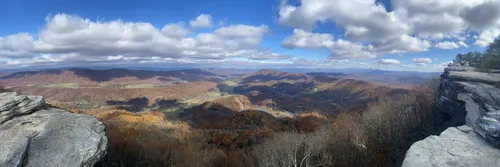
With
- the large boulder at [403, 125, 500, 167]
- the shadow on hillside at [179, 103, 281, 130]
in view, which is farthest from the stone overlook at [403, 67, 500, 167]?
the shadow on hillside at [179, 103, 281, 130]

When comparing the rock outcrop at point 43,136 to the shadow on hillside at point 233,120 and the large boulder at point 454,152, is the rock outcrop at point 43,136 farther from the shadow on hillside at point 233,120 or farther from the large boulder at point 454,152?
the shadow on hillside at point 233,120

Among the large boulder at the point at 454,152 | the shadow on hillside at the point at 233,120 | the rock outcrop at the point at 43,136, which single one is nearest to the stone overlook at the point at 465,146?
the large boulder at the point at 454,152

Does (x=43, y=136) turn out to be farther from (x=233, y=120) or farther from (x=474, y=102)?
(x=233, y=120)

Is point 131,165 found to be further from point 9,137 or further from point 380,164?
point 380,164

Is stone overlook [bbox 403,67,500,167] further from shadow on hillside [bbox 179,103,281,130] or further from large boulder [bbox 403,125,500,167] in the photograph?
shadow on hillside [bbox 179,103,281,130]

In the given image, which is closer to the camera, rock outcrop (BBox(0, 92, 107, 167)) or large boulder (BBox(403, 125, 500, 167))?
large boulder (BBox(403, 125, 500, 167))
